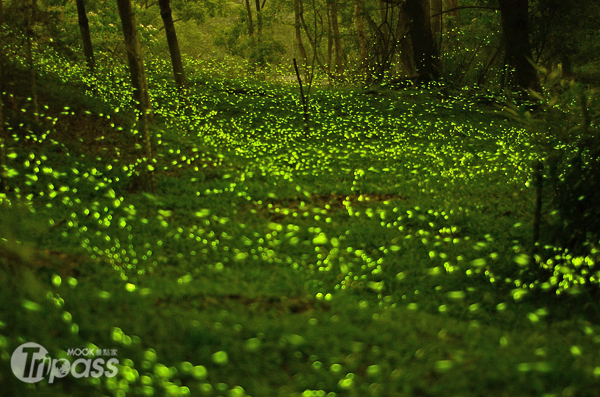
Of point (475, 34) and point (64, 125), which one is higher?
point (475, 34)

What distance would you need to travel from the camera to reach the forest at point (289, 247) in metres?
3.32

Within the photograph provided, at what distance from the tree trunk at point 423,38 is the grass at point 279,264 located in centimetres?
483

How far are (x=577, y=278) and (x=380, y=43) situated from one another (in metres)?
13.9

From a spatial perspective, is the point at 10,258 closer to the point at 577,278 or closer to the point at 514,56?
the point at 577,278

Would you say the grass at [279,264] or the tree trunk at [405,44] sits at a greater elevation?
the tree trunk at [405,44]

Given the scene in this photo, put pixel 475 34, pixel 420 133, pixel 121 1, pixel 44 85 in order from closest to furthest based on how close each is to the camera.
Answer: pixel 121 1 → pixel 44 85 → pixel 420 133 → pixel 475 34

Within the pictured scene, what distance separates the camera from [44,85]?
11008 millimetres

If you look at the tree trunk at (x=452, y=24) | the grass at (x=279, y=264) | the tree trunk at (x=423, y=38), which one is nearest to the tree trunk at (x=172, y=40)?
the grass at (x=279, y=264)

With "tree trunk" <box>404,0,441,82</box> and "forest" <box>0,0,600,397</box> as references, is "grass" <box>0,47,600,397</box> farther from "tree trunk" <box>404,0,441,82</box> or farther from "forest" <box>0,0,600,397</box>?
"tree trunk" <box>404,0,441,82</box>

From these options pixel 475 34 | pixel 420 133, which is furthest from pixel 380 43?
pixel 420 133

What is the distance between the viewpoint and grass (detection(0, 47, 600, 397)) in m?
3.34

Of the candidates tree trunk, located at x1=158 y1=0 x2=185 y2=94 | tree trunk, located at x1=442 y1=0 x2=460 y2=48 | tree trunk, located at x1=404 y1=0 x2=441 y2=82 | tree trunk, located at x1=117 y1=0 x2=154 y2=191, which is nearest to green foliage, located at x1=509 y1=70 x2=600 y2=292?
tree trunk, located at x1=117 y1=0 x2=154 y2=191

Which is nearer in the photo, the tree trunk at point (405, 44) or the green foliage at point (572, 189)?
the green foliage at point (572, 189)

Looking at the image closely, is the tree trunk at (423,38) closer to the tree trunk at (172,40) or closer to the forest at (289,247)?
the forest at (289,247)
